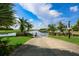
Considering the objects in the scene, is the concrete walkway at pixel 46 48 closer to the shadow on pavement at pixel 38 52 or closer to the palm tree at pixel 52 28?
the shadow on pavement at pixel 38 52

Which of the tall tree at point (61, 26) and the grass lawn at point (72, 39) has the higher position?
A: the tall tree at point (61, 26)

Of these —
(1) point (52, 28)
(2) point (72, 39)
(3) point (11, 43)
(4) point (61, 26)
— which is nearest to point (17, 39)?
(3) point (11, 43)

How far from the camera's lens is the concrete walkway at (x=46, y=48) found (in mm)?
3316

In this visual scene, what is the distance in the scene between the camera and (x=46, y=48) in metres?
3.40

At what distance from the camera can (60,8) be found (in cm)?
333

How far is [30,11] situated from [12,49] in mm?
557

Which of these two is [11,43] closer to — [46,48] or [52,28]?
[46,48]

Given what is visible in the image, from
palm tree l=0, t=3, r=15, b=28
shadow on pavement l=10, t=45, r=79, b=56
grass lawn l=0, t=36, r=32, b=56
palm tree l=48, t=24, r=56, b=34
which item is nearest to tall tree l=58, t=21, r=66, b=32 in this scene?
palm tree l=48, t=24, r=56, b=34

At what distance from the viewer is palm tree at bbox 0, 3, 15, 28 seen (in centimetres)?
331

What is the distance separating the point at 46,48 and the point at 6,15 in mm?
685

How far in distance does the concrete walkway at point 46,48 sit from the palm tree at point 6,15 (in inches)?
14.5

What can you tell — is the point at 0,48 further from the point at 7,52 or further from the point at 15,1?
the point at 15,1

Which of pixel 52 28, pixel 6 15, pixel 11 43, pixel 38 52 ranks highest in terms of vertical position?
pixel 6 15

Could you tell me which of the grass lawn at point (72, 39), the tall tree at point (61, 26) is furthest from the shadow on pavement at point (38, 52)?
the tall tree at point (61, 26)
